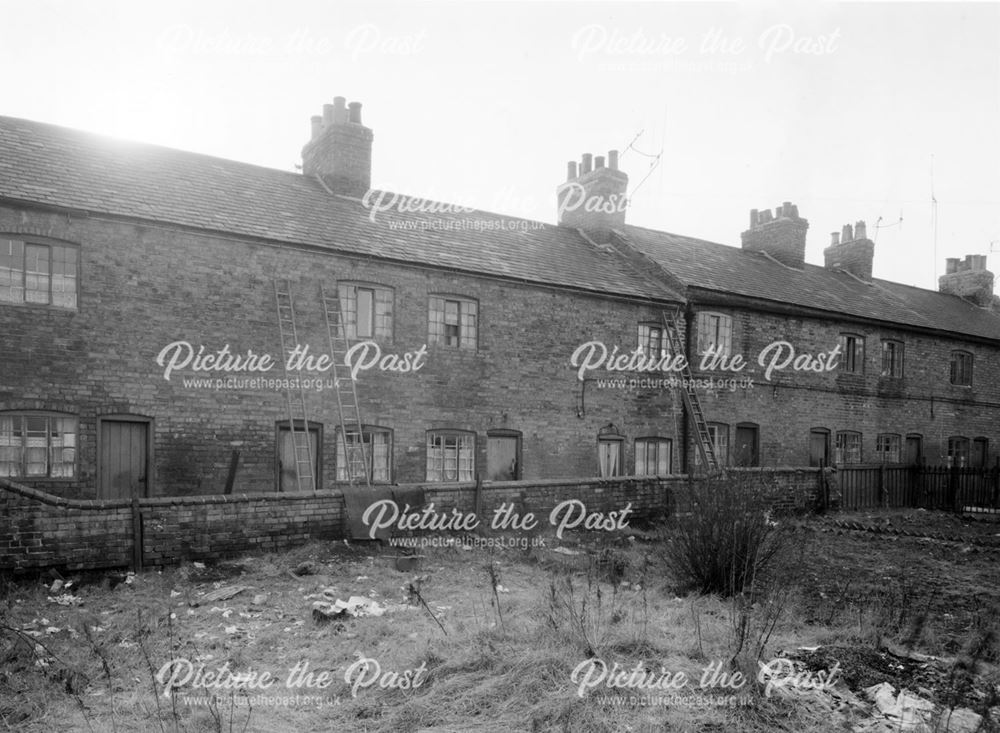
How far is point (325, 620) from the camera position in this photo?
7.46 metres

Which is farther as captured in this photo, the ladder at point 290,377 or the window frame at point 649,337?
the window frame at point 649,337

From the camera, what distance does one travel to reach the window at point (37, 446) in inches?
438

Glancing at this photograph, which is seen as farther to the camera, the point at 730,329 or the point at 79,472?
the point at 730,329

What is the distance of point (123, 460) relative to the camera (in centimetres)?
1202

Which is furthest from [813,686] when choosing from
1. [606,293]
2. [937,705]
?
[606,293]

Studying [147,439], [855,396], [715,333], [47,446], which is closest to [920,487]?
[855,396]

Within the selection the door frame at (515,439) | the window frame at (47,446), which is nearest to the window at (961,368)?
the door frame at (515,439)

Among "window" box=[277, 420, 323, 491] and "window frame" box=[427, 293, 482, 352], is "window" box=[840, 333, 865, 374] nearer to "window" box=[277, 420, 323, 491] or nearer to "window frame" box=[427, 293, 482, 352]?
"window frame" box=[427, 293, 482, 352]

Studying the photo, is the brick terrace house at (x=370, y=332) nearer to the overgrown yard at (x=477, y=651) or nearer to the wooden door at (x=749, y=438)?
the wooden door at (x=749, y=438)

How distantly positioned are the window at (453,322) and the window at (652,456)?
5599 mm

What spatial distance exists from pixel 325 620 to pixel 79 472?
6569 mm

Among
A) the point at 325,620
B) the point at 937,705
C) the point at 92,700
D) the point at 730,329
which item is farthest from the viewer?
the point at 730,329

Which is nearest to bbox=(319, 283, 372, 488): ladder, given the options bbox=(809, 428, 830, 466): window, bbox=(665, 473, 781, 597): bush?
bbox=(665, 473, 781, 597): bush

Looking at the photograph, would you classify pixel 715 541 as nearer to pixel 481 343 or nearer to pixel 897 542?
pixel 897 542
